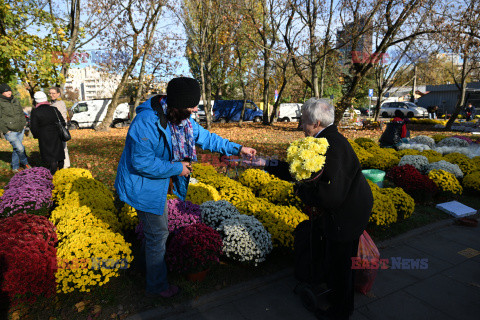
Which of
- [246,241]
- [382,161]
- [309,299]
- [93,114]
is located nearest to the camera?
[309,299]

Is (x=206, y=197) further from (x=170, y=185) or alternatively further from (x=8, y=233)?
(x=8, y=233)

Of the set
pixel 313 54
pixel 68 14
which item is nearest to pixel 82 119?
pixel 68 14

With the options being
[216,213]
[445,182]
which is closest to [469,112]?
[445,182]

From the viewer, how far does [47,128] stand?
5.70 m

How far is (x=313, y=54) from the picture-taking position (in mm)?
16797

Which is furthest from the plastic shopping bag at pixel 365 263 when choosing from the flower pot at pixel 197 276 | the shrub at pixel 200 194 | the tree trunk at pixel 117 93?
the tree trunk at pixel 117 93

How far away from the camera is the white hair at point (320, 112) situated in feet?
8.34

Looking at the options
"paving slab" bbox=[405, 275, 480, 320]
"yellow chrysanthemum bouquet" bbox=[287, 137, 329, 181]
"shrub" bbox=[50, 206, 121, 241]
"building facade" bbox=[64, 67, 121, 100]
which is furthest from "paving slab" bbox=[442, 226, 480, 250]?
"building facade" bbox=[64, 67, 121, 100]

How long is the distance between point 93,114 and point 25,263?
75.3ft

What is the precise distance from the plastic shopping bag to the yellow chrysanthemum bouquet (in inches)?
42.5

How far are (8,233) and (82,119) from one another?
22.6m

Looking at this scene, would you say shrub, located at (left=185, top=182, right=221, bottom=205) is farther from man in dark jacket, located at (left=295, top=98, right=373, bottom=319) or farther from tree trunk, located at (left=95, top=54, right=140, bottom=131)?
tree trunk, located at (left=95, top=54, right=140, bottom=131)

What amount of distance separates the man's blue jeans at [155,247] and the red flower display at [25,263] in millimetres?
845

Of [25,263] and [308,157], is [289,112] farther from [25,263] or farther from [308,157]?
[25,263]
